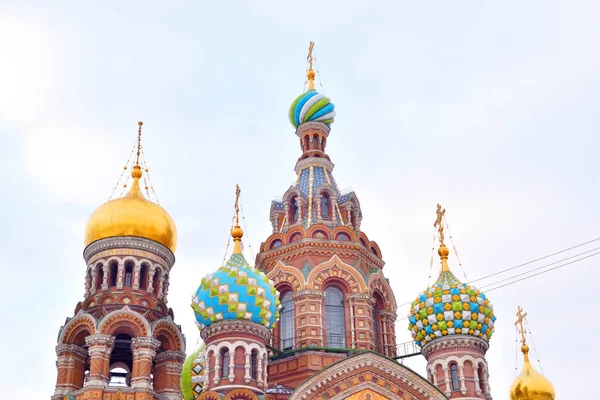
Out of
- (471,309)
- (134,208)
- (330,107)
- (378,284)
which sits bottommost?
(471,309)

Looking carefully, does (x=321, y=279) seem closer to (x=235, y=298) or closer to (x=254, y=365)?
(x=235, y=298)

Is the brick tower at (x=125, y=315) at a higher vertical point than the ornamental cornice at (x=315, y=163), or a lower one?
lower

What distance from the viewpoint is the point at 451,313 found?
22.0m

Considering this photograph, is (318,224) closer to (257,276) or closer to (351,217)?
(351,217)

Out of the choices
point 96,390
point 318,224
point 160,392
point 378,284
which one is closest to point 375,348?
point 378,284

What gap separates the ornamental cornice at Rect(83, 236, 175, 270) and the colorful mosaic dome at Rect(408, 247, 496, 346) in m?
6.79

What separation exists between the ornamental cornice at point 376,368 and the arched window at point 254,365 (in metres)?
1.10

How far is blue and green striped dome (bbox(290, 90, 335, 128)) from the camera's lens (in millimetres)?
27984

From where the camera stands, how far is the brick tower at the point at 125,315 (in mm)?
22406

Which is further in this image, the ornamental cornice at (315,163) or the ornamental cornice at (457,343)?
the ornamental cornice at (315,163)

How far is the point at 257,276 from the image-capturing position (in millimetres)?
20891

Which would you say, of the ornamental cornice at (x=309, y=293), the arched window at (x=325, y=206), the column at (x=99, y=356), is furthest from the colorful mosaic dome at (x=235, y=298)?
the arched window at (x=325, y=206)

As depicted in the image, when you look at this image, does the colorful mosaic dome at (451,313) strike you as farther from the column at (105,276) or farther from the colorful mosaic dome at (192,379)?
the column at (105,276)

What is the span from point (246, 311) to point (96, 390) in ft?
14.6
